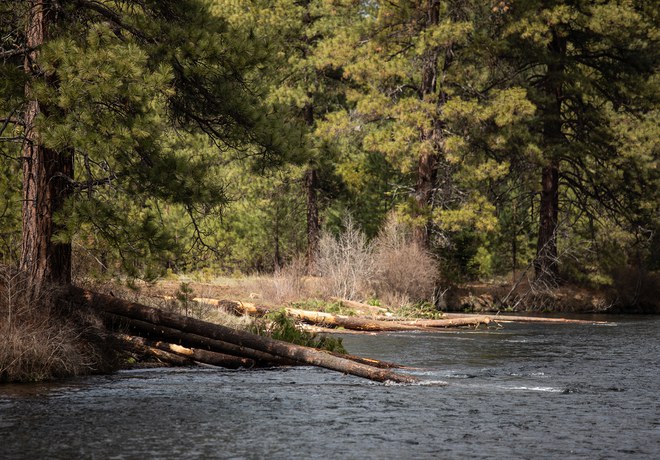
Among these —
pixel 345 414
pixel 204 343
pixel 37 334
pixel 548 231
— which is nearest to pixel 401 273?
pixel 548 231

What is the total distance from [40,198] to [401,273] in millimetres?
16993

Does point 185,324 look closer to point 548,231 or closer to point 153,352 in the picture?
point 153,352

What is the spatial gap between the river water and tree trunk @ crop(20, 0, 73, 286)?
1.94m

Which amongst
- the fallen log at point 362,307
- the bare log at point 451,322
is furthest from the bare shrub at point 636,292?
the fallen log at point 362,307

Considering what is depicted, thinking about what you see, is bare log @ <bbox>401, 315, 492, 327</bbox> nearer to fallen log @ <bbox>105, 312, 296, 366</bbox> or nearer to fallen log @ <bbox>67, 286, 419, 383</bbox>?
fallen log @ <bbox>105, 312, 296, 366</bbox>

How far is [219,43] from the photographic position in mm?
15203

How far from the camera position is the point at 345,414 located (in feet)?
37.8

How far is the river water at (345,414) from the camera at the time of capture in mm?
9516

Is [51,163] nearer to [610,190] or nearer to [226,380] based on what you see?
[226,380]

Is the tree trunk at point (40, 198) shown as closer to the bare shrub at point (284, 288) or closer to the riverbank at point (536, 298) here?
the bare shrub at point (284, 288)

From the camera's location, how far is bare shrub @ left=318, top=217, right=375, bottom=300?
29047 mm

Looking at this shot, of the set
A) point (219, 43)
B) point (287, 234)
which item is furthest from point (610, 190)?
point (219, 43)

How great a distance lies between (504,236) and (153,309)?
28373 mm

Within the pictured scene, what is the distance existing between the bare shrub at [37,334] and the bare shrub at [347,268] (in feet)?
48.2
